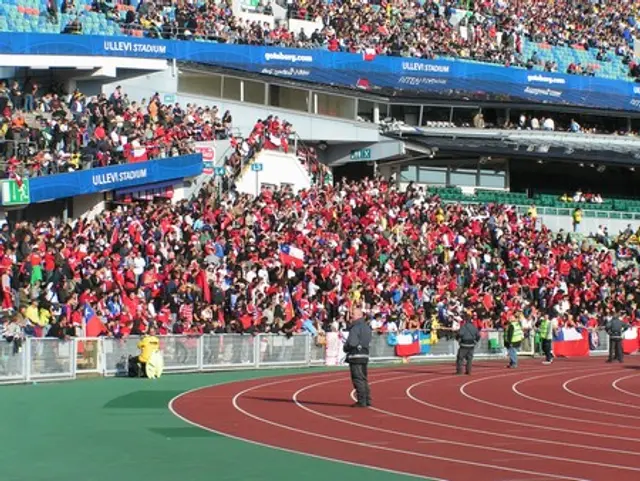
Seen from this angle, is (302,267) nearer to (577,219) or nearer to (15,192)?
(15,192)

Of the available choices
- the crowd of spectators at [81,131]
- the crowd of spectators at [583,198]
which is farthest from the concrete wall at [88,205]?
the crowd of spectators at [583,198]

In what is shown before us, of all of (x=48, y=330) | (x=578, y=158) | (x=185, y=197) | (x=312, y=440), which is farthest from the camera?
(x=578, y=158)

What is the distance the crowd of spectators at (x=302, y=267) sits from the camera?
30.4 metres

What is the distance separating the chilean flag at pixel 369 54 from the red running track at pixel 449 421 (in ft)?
85.2

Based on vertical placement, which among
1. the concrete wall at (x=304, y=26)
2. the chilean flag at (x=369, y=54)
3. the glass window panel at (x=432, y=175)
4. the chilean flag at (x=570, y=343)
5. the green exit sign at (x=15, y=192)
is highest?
the concrete wall at (x=304, y=26)

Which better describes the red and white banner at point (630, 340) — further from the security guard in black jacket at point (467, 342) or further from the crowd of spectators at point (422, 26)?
the crowd of spectators at point (422, 26)

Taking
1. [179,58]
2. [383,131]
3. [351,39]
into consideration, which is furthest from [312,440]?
[351,39]

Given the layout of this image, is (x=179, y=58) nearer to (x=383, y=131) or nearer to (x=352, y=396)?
(x=383, y=131)

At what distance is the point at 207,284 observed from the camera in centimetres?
3359

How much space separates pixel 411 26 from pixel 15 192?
30831 millimetres

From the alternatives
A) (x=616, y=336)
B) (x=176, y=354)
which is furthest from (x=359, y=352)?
(x=616, y=336)

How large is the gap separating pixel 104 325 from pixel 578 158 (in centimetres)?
3553

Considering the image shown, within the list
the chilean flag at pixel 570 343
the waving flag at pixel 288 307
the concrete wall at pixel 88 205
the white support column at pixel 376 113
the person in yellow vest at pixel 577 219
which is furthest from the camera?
the person in yellow vest at pixel 577 219

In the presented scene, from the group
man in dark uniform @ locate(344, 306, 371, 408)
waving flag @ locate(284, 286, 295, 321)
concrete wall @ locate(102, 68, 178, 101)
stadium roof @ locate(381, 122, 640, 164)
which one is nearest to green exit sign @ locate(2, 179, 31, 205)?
waving flag @ locate(284, 286, 295, 321)
